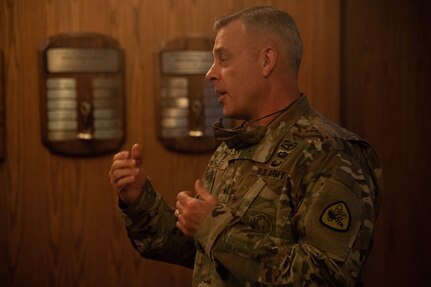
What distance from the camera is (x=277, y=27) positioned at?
1.47 m

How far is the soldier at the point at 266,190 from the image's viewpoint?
1.17m

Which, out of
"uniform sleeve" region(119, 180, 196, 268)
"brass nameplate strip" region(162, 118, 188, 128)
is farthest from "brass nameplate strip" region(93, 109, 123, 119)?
"uniform sleeve" region(119, 180, 196, 268)

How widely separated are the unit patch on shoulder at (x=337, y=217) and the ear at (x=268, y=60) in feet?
1.55

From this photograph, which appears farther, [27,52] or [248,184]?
[27,52]

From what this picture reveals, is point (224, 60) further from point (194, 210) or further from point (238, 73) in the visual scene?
point (194, 210)

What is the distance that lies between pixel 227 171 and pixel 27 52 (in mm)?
1239

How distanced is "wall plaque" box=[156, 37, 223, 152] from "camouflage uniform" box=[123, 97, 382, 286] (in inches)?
33.0

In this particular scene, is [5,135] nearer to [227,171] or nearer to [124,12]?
[124,12]

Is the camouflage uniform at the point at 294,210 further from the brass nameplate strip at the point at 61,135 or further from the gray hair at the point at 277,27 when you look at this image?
the brass nameplate strip at the point at 61,135

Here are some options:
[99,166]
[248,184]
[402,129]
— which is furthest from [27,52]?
[402,129]

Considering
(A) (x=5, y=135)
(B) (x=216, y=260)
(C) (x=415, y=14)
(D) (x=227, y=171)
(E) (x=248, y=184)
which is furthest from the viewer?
(C) (x=415, y=14)

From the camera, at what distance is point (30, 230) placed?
89.1 inches

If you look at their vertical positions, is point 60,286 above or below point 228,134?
below

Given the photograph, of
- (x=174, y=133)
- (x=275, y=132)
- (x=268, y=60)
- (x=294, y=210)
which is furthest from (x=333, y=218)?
(x=174, y=133)
